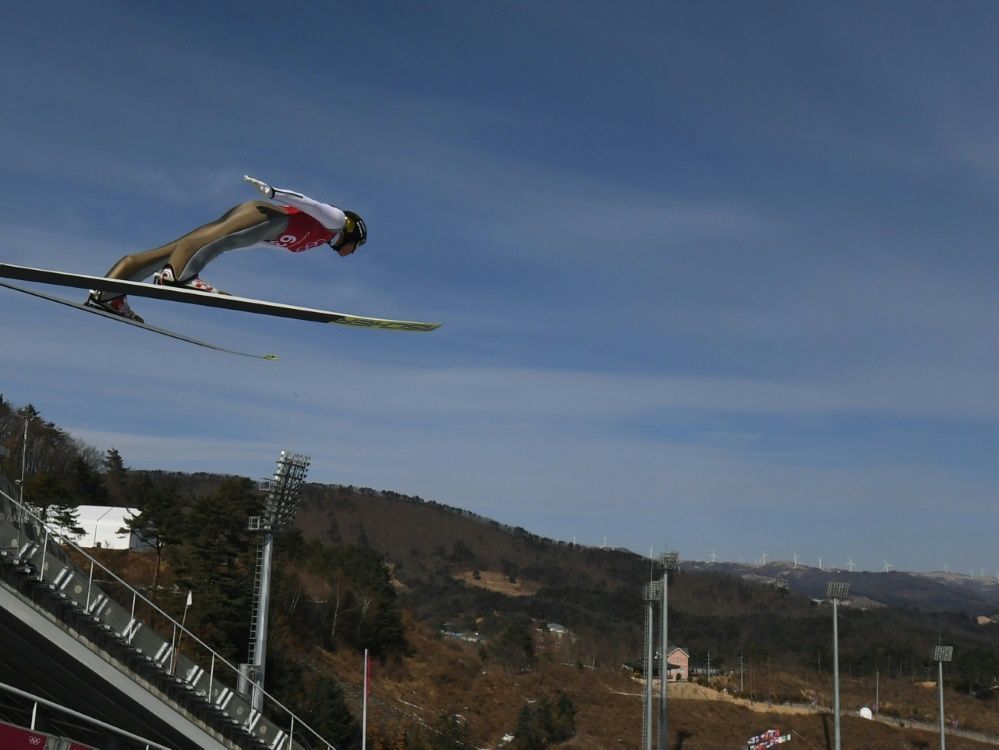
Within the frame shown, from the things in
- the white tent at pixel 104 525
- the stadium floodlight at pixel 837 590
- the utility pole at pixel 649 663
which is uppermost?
the white tent at pixel 104 525

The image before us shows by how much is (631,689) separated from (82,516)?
1691 inches

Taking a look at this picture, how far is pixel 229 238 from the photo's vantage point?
764 centimetres

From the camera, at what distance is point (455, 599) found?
14638 centimetres

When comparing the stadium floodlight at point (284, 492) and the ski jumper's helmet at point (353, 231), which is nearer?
the ski jumper's helmet at point (353, 231)

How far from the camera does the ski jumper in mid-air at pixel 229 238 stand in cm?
743

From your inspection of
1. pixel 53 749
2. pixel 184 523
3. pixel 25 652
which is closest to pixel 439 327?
pixel 53 749

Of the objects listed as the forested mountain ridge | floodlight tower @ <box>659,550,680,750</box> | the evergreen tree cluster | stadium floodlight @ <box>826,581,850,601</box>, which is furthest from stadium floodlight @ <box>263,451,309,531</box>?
stadium floodlight @ <box>826,581,850,601</box>

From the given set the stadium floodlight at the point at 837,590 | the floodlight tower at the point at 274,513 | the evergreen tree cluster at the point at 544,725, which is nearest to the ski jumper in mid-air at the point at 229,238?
the floodlight tower at the point at 274,513

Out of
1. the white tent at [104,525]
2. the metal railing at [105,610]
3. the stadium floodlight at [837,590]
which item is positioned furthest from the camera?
the white tent at [104,525]

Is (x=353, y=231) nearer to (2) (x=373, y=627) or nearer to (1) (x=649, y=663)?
(1) (x=649, y=663)

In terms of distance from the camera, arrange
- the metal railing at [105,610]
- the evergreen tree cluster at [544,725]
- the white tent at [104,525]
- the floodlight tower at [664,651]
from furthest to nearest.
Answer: the white tent at [104,525]
the evergreen tree cluster at [544,725]
the floodlight tower at [664,651]
the metal railing at [105,610]

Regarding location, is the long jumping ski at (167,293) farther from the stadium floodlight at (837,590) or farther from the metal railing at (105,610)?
the stadium floodlight at (837,590)

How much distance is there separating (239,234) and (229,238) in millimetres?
82

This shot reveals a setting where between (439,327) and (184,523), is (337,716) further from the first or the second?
(439,327)
